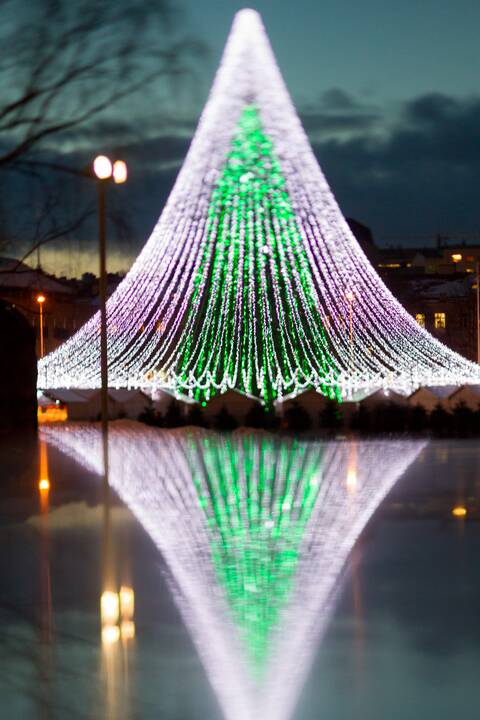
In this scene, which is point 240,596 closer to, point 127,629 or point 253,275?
point 127,629

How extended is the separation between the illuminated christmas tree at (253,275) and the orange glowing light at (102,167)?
9.62 metres

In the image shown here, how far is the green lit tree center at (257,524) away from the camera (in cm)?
743

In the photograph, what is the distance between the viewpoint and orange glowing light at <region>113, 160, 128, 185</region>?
673 inches

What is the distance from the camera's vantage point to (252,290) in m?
29.8

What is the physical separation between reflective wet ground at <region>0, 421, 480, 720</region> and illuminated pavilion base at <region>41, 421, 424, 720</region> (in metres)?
0.02

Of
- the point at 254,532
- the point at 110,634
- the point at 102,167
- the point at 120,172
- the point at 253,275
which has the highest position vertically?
the point at 102,167

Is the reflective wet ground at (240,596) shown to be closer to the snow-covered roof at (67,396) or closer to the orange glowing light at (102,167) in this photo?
the orange glowing light at (102,167)

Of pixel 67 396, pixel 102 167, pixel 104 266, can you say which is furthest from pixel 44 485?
pixel 67 396

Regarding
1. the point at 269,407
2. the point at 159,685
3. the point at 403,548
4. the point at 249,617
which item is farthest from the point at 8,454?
the point at 159,685

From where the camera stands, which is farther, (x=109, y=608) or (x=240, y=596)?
(x=240, y=596)

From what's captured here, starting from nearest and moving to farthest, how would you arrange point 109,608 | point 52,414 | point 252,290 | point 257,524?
point 109,608 → point 257,524 → point 252,290 → point 52,414

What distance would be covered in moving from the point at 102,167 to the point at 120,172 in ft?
1.67

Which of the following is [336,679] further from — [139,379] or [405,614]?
[139,379]

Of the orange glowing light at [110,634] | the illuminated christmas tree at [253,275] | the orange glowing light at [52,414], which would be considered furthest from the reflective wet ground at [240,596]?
the orange glowing light at [52,414]
